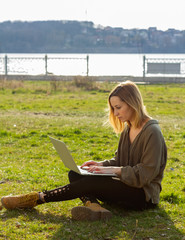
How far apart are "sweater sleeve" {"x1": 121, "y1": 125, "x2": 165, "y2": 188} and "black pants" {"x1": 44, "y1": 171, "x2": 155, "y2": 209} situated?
0.44ft

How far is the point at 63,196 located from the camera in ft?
15.4

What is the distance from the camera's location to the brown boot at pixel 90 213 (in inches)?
175

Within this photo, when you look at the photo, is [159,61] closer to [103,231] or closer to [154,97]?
[154,97]

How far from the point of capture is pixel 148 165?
4.44m

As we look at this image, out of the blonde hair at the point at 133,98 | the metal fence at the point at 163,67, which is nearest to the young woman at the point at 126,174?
the blonde hair at the point at 133,98

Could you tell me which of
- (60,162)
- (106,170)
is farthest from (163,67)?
(106,170)

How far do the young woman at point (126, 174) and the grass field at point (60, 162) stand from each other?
0.13 metres

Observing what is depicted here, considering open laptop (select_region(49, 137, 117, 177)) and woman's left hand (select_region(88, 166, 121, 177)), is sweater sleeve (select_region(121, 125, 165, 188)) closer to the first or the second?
woman's left hand (select_region(88, 166, 121, 177))

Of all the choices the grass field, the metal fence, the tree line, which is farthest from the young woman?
the tree line

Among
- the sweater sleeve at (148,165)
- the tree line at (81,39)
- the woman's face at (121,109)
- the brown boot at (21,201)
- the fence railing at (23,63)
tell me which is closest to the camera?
the sweater sleeve at (148,165)

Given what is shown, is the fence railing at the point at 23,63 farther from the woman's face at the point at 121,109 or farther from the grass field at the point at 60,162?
the woman's face at the point at 121,109

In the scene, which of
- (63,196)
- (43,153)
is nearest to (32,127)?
(43,153)

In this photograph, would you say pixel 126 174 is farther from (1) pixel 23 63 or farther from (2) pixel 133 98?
(1) pixel 23 63

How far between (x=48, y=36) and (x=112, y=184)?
70.6m
